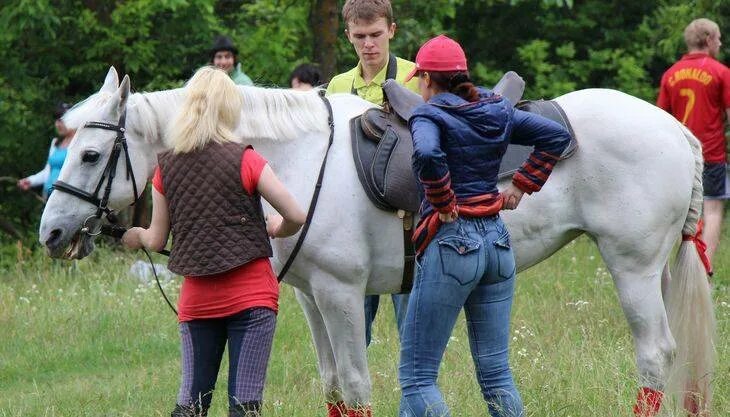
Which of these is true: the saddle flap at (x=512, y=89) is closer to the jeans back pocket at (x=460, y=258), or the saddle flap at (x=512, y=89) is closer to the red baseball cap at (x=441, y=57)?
the red baseball cap at (x=441, y=57)

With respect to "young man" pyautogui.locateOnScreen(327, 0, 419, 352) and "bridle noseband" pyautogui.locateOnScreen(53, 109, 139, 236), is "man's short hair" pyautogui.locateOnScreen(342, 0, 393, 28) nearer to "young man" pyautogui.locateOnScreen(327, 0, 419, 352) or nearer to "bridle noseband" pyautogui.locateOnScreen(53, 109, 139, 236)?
"young man" pyautogui.locateOnScreen(327, 0, 419, 352)

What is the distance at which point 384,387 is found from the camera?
6324mm

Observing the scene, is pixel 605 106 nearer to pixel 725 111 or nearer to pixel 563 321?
pixel 563 321

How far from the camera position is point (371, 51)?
5.80 m

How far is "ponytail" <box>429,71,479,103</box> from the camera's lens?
426 centimetres

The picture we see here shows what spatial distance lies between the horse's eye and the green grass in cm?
145

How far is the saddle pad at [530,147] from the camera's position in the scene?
17.7ft

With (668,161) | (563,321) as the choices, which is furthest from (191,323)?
(563,321)

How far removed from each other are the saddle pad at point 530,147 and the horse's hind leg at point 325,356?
109 centimetres

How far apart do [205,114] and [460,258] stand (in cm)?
113

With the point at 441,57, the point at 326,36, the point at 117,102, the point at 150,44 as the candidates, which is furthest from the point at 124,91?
the point at 150,44

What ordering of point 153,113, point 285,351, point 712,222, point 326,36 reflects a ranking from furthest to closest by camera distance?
point 326,36 < point 712,222 < point 285,351 < point 153,113

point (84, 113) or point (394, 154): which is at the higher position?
point (84, 113)

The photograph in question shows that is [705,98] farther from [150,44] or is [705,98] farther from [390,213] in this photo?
[150,44]
